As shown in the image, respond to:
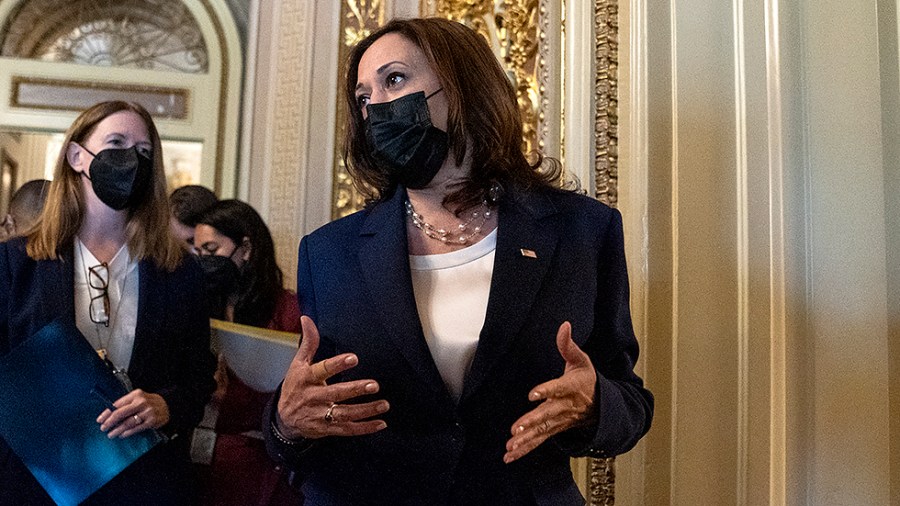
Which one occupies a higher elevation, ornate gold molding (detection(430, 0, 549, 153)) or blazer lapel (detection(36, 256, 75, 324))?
ornate gold molding (detection(430, 0, 549, 153))

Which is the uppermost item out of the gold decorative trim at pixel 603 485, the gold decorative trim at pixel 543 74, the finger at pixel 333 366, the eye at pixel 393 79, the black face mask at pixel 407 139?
the gold decorative trim at pixel 543 74

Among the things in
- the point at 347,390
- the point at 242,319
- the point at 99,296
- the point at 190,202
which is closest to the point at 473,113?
the point at 347,390

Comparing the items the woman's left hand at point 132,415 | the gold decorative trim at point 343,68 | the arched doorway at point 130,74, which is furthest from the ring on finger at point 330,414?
the arched doorway at point 130,74

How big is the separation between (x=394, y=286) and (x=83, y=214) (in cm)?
89

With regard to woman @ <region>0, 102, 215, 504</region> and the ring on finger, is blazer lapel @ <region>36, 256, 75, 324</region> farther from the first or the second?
the ring on finger

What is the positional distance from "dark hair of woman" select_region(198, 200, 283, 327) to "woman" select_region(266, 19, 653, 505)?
93 centimetres

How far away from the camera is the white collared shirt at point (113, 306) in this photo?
1.79 m

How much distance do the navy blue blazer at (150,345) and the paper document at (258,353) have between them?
0.11m

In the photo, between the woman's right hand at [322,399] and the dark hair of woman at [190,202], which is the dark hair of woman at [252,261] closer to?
the dark hair of woman at [190,202]

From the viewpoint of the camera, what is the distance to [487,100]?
146cm

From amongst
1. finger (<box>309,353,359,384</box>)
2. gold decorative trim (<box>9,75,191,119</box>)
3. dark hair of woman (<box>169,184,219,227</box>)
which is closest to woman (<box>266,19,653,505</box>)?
finger (<box>309,353,359,384</box>)

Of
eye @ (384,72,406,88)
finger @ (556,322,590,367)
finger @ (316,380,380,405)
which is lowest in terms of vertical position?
finger @ (316,380,380,405)

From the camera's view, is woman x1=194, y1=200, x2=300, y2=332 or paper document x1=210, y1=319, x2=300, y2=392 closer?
paper document x1=210, y1=319, x2=300, y2=392

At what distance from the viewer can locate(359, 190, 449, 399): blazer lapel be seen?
49.3 inches
